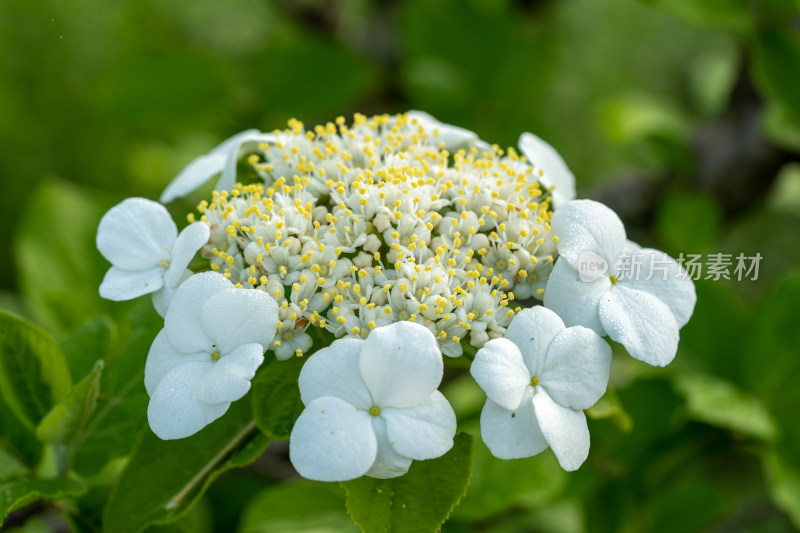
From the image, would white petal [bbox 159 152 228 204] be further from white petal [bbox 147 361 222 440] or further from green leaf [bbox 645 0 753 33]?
green leaf [bbox 645 0 753 33]

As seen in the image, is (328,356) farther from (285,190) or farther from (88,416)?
(88,416)

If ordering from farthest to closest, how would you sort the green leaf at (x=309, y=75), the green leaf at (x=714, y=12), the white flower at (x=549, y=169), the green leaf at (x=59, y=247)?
the green leaf at (x=309, y=75) → the green leaf at (x=59, y=247) → the green leaf at (x=714, y=12) → the white flower at (x=549, y=169)

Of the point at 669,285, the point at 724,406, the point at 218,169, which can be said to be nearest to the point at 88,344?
the point at 218,169

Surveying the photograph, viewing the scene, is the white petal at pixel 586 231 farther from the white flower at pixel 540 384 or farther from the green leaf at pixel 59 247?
the green leaf at pixel 59 247

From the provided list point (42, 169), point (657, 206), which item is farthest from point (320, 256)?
point (42, 169)

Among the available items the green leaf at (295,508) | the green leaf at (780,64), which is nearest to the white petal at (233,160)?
the green leaf at (295,508)

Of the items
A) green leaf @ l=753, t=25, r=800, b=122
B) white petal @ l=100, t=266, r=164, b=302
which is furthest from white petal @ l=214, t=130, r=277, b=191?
green leaf @ l=753, t=25, r=800, b=122

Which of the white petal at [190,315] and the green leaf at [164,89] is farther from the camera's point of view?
the green leaf at [164,89]
